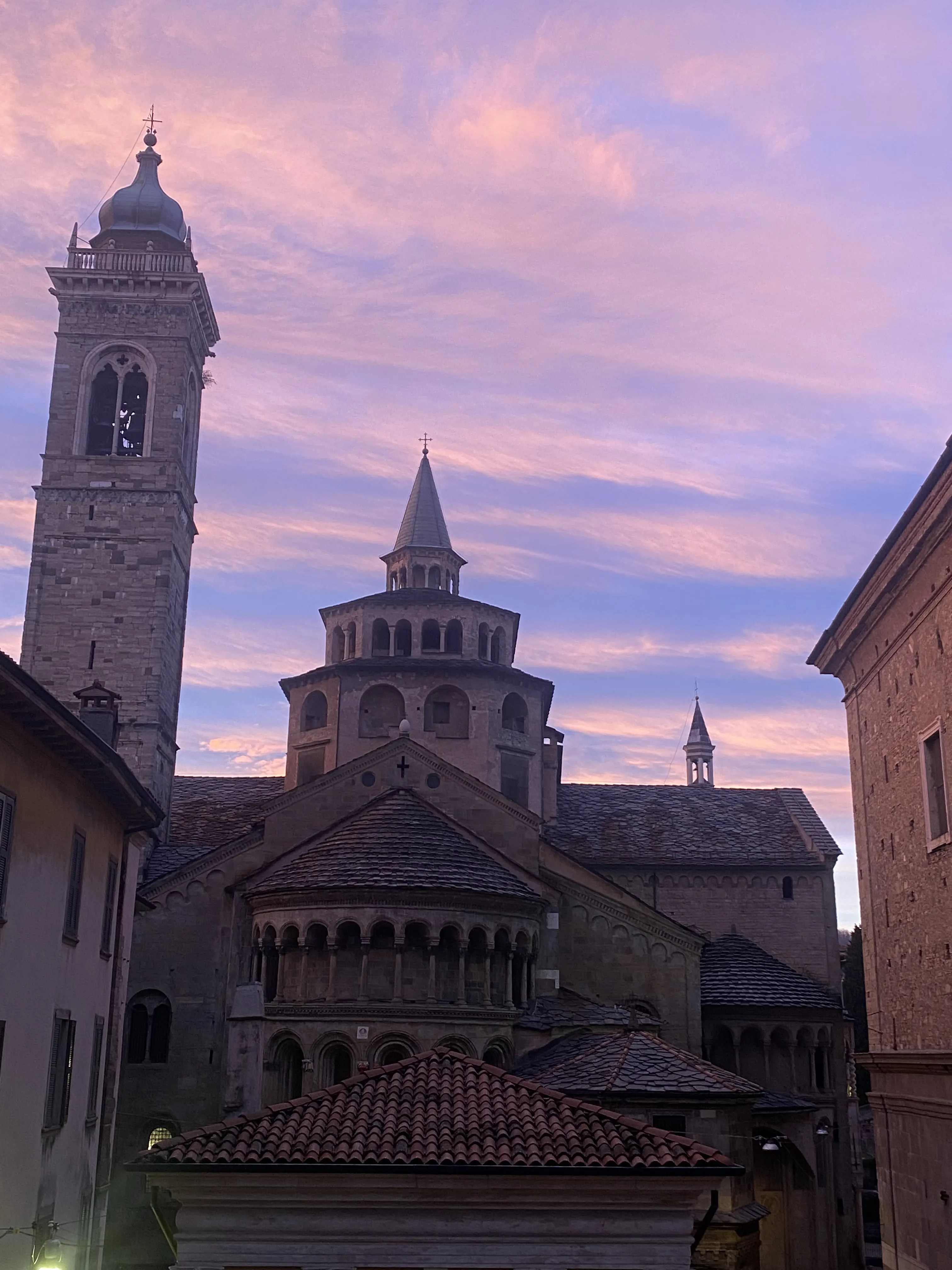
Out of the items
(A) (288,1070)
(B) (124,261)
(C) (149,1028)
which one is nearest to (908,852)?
(A) (288,1070)

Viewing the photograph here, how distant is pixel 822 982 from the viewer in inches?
1860

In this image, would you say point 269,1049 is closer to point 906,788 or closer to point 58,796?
point 58,796

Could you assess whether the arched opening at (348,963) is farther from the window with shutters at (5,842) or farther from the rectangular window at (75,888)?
the window with shutters at (5,842)

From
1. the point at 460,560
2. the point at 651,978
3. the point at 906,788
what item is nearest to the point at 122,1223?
the point at 651,978

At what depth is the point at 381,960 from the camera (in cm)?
3300

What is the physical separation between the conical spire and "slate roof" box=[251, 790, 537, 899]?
1880 centimetres

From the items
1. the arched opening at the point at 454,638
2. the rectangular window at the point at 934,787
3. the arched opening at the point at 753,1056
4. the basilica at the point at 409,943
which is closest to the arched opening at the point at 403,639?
the basilica at the point at 409,943

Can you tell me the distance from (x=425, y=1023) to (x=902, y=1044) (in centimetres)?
1328

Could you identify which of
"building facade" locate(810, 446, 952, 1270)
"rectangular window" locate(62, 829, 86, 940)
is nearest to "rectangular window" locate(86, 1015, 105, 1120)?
"rectangular window" locate(62, 829, 86, 940)

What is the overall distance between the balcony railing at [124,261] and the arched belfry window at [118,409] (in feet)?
11.0

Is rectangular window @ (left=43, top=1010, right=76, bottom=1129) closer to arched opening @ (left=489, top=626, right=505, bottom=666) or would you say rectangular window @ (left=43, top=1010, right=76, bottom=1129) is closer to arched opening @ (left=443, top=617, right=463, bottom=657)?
arched opening @ (left=443, top=617, right=463, bottom=657)

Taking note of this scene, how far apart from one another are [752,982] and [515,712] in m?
12.5

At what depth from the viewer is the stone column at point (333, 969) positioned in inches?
1282

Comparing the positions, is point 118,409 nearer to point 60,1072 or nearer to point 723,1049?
point 60,1072
